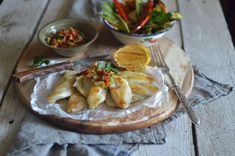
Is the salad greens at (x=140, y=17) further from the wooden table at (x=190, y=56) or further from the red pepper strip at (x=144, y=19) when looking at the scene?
the wooden table at (x=190, y=56)

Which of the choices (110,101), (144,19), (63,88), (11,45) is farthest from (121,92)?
(11,45)

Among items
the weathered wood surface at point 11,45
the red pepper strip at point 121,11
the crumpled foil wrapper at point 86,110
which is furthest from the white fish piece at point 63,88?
the red pepper strip at point 121,11

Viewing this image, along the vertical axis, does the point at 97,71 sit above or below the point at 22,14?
above

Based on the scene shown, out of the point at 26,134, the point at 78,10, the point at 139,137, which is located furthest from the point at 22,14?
the point at 139,137

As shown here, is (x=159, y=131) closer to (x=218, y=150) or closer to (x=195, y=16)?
(x=218, y=150)

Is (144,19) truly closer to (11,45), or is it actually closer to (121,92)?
(121,92)

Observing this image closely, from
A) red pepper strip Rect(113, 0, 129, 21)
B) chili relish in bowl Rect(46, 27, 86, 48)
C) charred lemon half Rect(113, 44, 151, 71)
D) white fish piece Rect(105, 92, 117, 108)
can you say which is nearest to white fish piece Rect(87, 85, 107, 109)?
white fish piece Rect(105, 92, 117, 108)
